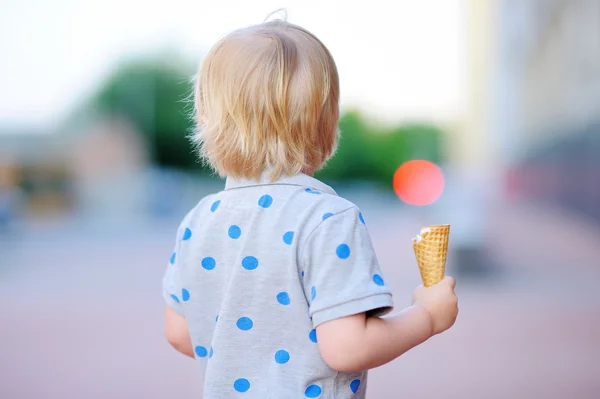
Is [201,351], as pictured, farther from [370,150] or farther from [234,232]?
[370,150]

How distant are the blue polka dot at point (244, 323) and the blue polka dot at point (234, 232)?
180 mm

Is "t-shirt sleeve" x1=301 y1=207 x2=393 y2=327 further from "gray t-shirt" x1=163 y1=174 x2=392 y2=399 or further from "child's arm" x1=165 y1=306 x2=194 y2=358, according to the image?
"child's arm" x1=165 y1=306 x2=194 y2=358

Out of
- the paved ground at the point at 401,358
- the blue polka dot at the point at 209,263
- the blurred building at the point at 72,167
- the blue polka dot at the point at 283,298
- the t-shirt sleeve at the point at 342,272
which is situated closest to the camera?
the t-shirt sleeve at the point at 342,272

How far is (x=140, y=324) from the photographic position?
318 inches

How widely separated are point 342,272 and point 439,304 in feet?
0.93

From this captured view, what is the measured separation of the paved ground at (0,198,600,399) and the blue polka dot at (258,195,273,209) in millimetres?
3880

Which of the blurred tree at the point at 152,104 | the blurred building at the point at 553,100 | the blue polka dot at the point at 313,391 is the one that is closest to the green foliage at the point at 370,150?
the blurred tree at the point at 152,104

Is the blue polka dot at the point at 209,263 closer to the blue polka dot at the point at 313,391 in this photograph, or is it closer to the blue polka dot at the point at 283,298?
the blue polka dot at the point at 283,298

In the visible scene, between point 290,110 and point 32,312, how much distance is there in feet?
26.0

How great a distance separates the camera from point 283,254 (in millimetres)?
1688

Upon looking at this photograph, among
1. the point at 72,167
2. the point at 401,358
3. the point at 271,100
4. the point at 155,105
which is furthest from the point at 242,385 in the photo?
the point at 155,105

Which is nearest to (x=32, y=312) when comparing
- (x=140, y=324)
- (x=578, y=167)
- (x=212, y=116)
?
(x=140, y=324)

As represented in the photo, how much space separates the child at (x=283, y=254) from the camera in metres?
1.63

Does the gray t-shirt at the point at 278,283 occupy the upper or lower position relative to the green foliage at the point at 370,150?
upper
